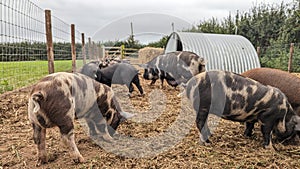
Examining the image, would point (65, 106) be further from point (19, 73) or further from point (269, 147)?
point (19, 73)

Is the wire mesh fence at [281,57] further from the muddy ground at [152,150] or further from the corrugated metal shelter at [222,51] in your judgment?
the muddy ground at [152,150]

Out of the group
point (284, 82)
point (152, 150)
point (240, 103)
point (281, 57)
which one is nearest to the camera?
point (152, 150)

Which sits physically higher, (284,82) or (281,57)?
(281,57)

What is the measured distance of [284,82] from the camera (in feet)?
13.0

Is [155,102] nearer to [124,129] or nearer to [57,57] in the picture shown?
[124,129]

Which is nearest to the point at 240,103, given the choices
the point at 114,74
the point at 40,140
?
the point at 40,140

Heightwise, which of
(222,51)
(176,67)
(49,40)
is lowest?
(176,67)

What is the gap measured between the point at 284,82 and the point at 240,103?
117cm

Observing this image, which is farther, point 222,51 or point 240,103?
point 222,51

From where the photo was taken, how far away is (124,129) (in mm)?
A: 3861

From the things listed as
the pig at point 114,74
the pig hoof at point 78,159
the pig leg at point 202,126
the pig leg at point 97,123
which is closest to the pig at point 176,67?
the pig at point 114,74

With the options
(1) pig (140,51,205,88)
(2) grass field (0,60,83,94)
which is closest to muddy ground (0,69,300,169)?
(2) grass field (0,60,83,94)

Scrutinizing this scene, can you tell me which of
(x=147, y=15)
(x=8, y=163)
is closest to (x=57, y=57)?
(x=147, y=15)

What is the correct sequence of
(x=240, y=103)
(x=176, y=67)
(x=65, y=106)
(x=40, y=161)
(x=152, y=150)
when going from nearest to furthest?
1. (x=65, y=106)
2. (x=40, y=161)
3. (x=152, y=150)
4. (x=240, y=103)
5. (x=176, y=67)
